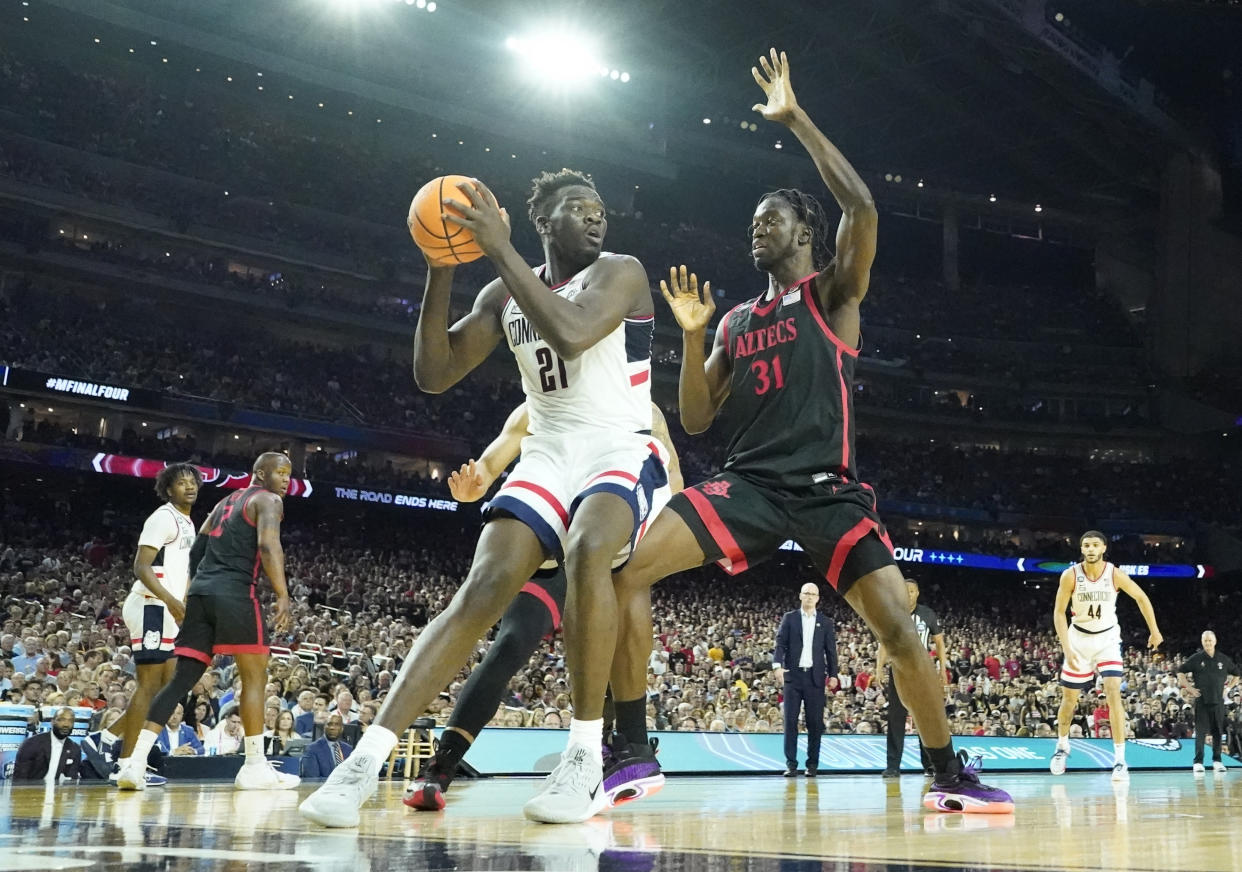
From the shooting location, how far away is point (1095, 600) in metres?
10.2

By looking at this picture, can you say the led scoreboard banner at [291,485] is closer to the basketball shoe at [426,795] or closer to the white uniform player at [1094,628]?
the white uniform player at [1094,628]

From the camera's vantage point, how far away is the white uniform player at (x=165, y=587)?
7176 millimetres

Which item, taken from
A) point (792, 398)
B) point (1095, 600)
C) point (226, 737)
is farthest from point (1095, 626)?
point (226, 737)

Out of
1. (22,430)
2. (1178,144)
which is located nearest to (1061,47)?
(1178,144)

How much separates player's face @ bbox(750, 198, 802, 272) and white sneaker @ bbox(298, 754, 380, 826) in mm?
2540

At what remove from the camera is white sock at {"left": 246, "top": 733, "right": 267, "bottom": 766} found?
21.8ft

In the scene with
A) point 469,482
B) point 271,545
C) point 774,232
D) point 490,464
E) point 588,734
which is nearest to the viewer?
point 588,734

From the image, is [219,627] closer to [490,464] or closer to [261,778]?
[261,778]

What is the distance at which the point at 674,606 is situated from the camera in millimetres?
29609

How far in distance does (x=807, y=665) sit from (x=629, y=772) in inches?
287

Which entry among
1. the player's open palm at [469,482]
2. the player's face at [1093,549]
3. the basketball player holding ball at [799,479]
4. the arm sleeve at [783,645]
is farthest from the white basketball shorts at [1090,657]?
the player's open palm at [469,482]

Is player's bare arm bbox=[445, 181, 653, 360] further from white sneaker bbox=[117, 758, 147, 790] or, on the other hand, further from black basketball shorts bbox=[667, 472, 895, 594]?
white sneaker bbox=[117, 758, 147, 790]

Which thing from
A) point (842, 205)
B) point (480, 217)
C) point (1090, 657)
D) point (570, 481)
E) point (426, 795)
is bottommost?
point (426, 795)

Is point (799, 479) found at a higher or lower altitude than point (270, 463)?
→ lower
